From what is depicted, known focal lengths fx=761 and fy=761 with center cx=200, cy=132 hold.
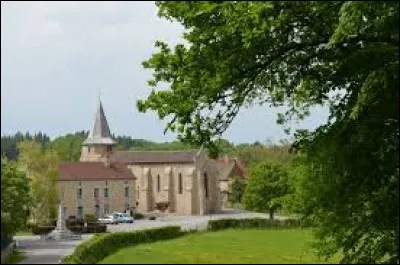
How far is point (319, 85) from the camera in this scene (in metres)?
18.7

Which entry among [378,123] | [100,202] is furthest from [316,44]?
[100,202]

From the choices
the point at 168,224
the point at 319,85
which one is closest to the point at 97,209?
the point at 168,224

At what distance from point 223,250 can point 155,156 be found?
260ft

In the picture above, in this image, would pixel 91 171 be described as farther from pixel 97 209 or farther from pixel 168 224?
pixel 168 224

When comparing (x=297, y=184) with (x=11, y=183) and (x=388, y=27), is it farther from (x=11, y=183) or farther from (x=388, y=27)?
(x=11, y=183)

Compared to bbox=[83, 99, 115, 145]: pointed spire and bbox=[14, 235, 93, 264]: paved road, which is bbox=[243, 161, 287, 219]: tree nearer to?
bbox=[14, 235, 93, 264]: paved road

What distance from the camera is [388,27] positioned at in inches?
634

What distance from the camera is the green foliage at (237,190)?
126m

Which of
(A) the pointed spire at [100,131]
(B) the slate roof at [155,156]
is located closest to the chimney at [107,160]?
(A) the pointed spire at [100,131]

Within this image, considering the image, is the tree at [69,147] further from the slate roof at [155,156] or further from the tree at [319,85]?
the tree at [319,85]

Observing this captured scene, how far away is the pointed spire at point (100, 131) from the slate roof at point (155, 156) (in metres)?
6.67

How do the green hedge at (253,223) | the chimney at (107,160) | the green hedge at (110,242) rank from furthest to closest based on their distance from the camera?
the chimney at (107,160), the green hedge at (253,223), the green hedge at (110,242)

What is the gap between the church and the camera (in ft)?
348

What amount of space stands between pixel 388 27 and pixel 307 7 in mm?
1921
